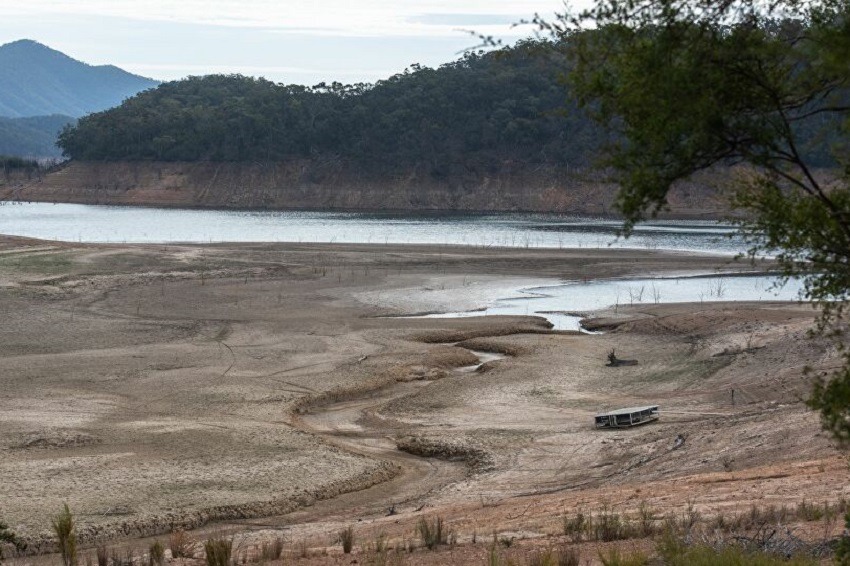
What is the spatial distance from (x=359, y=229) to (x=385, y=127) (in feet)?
122

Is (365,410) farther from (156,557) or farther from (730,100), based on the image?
(730,100)

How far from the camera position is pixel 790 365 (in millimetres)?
24797

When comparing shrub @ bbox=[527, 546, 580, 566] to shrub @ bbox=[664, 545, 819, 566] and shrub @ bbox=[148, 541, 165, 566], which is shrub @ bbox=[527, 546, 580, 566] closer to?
shrub @ bbox=[664, 545, 819, 566]

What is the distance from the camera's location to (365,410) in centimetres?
2314

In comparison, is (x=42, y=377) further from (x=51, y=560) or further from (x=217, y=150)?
(x=217, y=150)

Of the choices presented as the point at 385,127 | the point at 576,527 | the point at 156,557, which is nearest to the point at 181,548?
the point at 156,557

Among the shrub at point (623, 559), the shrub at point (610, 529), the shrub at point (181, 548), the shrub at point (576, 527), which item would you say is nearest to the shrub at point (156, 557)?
the shrub at point (181, 548)

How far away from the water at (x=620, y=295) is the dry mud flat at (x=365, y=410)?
1.67 metres

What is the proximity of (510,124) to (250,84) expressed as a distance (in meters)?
60.2

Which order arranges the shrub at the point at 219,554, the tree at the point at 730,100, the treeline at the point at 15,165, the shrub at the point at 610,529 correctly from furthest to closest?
the treeline at the point at 15,165 → the shrub at the point at 610,529 → the shrub at the point at 219,554 → the tree at the point at 730,100

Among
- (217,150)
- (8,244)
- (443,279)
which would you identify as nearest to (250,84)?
(217,150)

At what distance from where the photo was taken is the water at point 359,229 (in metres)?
63.8

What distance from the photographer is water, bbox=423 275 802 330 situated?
36781 mm

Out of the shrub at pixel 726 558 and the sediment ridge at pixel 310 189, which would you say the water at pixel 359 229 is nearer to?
the sediment ridge at pixel 310 189
